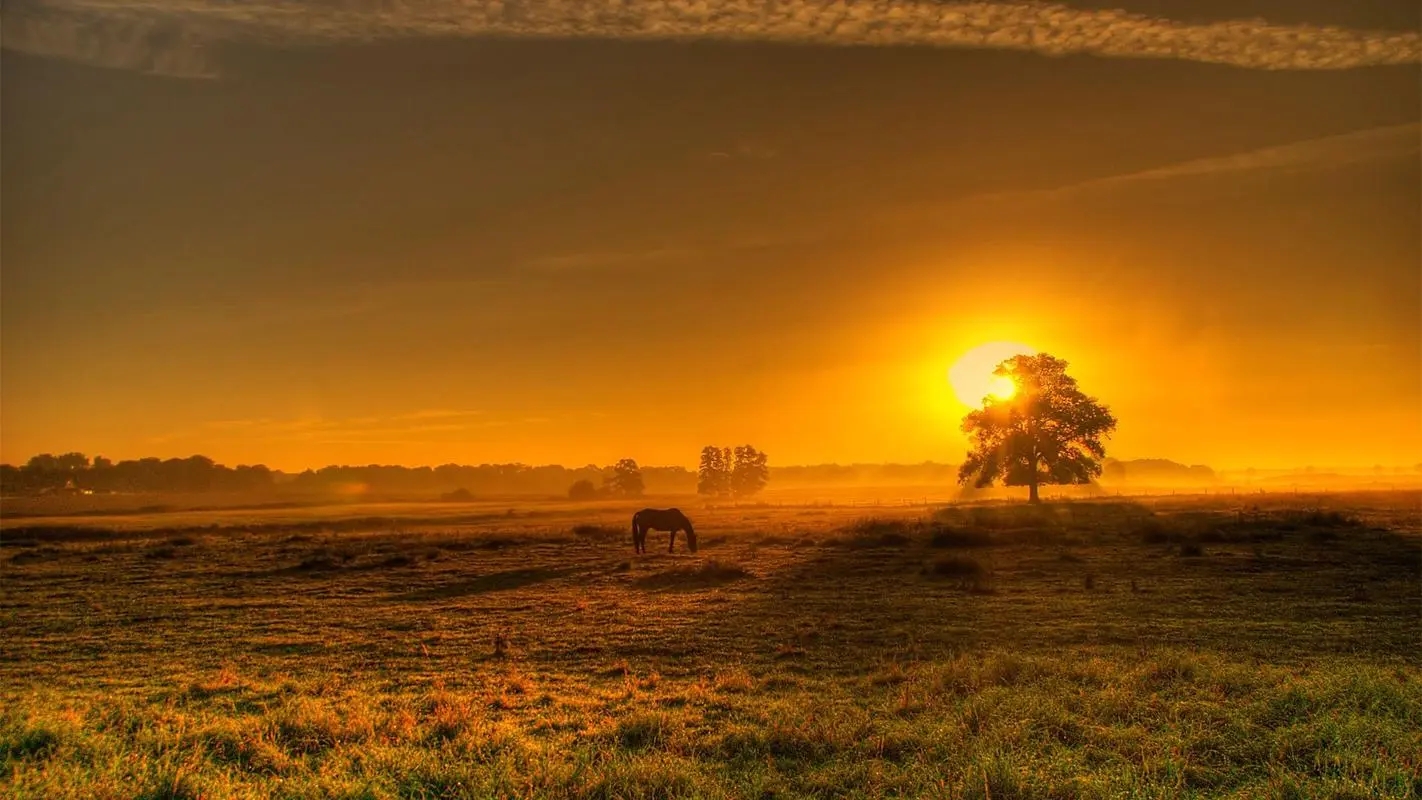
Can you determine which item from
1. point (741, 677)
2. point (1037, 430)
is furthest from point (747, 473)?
point (741, 677)

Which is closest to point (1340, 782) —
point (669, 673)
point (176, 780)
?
point (669, 673)

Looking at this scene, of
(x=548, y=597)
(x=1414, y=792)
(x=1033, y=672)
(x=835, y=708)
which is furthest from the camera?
(x=548, y=597)

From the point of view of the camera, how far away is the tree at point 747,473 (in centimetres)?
16300

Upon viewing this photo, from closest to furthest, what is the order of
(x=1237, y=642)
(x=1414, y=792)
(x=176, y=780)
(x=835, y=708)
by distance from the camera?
(x=1414, y=792) < (x=176, y=780) < (x=835, y=708) < (x=1237, y=642)

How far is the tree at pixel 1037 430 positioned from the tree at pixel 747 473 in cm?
9151

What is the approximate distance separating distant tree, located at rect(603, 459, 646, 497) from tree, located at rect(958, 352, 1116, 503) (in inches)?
4095

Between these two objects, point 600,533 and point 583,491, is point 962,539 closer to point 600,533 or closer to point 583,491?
point 600,533

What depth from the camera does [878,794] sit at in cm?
775

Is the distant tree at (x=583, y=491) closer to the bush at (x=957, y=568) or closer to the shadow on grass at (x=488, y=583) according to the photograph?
the shadow on grass at (x=488, y=583)

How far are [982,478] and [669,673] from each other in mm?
63908

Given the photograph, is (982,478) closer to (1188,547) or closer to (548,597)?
(1188,547)

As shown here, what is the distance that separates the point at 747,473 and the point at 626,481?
26634 millimetres

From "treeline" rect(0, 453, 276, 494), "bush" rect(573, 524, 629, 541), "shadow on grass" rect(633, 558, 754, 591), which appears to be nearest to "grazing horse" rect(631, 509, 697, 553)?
"shadow on grass" rect(633, 558, 754, 591)

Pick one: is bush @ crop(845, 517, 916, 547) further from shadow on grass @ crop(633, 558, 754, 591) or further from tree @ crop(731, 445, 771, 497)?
tree @ crop(731, 445, 771, 497)
